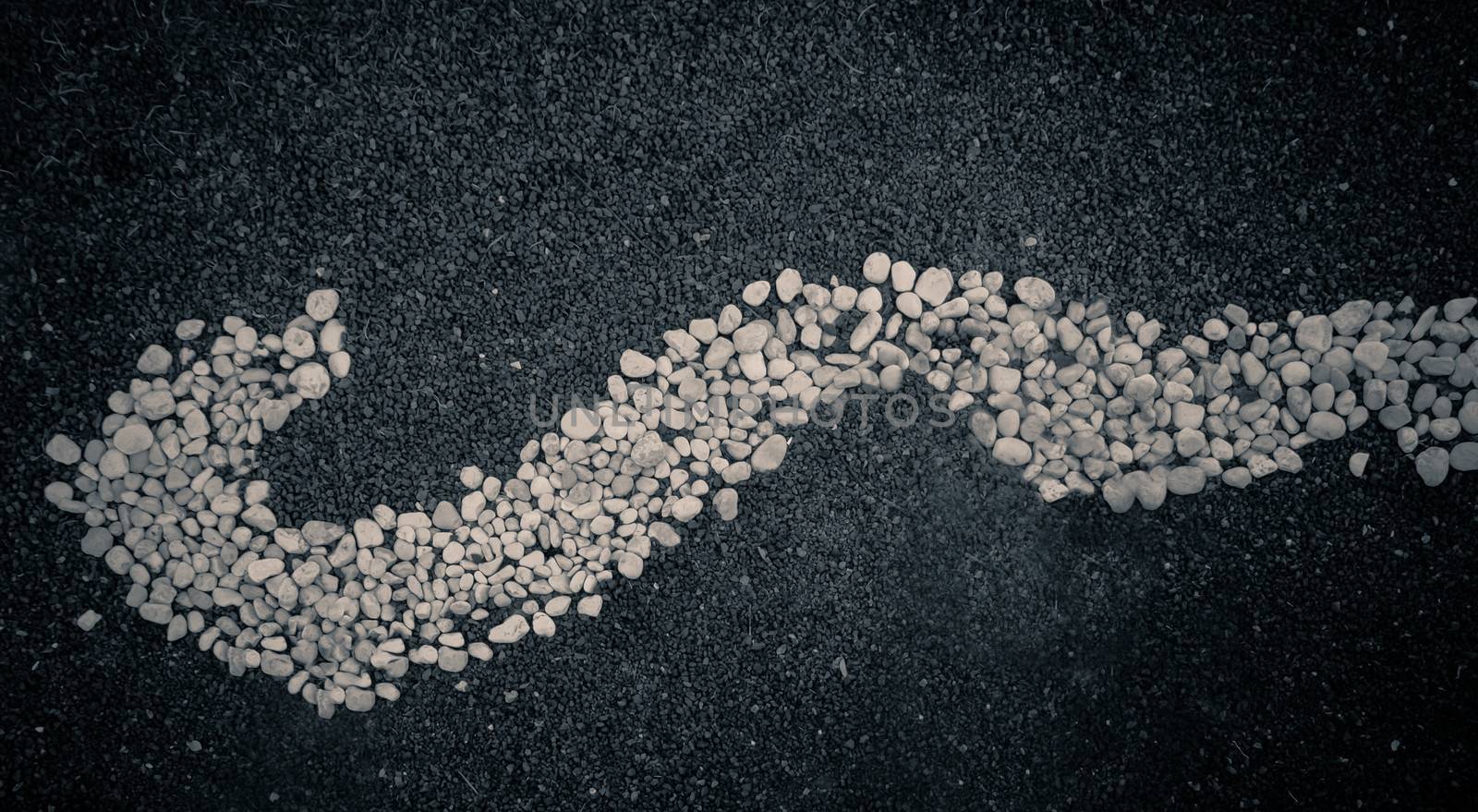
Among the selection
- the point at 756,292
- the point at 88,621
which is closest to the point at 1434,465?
the point at 756,292

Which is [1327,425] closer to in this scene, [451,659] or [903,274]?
[903,274]

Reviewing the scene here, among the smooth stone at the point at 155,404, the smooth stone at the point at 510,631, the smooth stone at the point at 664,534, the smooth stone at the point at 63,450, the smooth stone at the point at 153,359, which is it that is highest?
the smooth stone at the point at 153,359

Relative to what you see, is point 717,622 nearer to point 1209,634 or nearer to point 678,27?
point 1209,634

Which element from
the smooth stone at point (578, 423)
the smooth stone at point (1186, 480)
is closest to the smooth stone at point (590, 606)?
the smooth stone at point (578, 423)

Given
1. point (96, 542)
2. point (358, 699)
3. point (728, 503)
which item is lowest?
point (358, 699)

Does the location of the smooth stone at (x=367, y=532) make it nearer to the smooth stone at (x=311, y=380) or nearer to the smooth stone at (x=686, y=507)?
the smooth stone at (x=311, y=380)

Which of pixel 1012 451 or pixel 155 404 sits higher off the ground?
pixel 155 404
